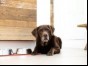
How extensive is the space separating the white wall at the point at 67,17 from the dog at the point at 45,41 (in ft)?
2.58

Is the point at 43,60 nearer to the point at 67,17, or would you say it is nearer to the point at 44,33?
the point at 44,33

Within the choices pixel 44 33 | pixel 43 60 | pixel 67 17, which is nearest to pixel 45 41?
pixel 44 33

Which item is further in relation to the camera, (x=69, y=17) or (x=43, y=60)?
(x=69, y=17)

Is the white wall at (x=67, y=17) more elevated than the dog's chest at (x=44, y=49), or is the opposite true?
the white wall at (x=67, y=17)

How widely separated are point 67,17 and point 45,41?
1121 mm

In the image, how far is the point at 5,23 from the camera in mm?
2357

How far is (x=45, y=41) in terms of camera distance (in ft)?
5.83

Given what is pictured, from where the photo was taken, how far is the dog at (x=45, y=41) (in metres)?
1.76

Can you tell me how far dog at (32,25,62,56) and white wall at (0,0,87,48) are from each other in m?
0.79

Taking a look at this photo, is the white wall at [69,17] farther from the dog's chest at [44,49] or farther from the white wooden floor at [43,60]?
the white wooden floor at [43,60]

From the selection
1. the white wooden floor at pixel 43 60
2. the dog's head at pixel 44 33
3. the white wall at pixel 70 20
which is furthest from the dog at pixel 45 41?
the white wall at pixel 70 20

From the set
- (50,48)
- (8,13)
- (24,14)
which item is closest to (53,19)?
(24,14)

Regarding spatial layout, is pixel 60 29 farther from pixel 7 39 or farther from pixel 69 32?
pixel 7 39

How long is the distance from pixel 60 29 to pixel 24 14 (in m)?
0.60
